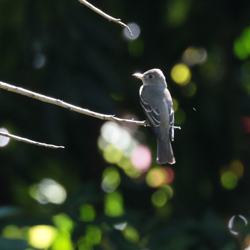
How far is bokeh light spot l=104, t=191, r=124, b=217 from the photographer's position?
13.7ft

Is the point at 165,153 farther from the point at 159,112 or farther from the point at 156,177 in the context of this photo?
the point at 156,177

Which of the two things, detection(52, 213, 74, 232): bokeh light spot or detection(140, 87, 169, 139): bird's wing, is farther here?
detection(52, 213, 74, 232): bokeh light spot

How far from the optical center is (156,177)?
477 centimetres

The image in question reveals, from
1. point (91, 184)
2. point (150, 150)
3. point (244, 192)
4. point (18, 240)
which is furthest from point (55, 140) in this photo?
point (244, 192)

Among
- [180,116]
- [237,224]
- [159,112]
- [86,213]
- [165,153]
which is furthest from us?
[180,116]

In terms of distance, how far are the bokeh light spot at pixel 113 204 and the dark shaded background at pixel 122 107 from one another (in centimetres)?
9

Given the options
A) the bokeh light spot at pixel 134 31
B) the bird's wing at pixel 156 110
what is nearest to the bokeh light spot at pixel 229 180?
the bird's wing at pixel 156 110

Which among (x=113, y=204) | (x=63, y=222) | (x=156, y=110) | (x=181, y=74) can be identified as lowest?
(x=113, y=204)

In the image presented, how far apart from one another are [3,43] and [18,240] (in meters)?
1.76

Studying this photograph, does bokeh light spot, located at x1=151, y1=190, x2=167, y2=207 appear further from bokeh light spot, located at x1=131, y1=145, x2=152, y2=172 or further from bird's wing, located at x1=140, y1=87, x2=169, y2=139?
bird's wing, located at x1=140, y1=87, x2=169, y2=139

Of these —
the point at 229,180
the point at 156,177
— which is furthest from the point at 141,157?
the point at 229,180

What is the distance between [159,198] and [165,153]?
1.50 m

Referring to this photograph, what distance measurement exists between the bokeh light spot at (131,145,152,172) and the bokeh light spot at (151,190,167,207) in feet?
1.12

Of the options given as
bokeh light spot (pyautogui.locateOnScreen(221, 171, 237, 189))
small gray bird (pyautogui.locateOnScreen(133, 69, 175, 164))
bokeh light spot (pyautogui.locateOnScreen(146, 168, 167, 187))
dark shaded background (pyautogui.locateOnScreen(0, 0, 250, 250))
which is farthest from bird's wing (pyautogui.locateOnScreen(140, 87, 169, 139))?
bokeh light spot (pyautogui.locateOnScreen(221, 171, 237, 189))
